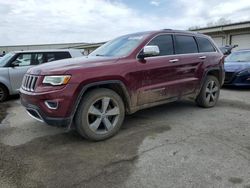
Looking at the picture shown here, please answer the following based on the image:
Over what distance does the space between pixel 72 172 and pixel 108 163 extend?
50 centimetres

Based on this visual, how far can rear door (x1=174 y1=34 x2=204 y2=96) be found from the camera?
5.59 m

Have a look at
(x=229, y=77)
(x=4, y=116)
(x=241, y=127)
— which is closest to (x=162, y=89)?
(x=241, y=127)

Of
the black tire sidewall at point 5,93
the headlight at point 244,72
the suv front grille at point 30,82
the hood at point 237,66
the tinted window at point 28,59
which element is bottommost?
the black tire sidewall at point 5,93

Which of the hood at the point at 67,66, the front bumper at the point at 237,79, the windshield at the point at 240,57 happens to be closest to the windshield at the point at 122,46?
the hood at the point at 67,66

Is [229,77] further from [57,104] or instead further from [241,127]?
[57,104]

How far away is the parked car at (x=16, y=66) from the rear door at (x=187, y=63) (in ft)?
16.3

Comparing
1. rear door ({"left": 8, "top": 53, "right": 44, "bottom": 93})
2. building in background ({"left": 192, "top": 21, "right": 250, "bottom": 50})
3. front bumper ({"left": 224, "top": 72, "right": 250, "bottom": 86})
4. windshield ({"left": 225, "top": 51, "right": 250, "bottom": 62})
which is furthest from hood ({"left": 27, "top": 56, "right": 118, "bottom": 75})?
building in background ({"left": 192, "top": 21, "right": 250, "bottom": 50})

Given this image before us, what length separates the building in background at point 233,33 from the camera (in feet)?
78.7

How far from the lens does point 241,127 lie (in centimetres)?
496

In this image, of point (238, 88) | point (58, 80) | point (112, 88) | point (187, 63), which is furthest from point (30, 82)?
point (238, 88)

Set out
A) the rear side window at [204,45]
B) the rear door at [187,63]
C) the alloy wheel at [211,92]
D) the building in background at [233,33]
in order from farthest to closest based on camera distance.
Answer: the building in background at [233,33], the alloy wheel at [211,92], the rear side window at [204,45], the rear door at [187,63]

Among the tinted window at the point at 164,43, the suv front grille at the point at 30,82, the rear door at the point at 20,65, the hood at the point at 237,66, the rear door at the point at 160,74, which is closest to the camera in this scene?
the suv front grille at the point at 30,82

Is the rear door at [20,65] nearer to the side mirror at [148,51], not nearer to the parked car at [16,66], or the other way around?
the parked car at [16,66]

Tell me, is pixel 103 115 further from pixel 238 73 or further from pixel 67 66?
pixel 238 73
